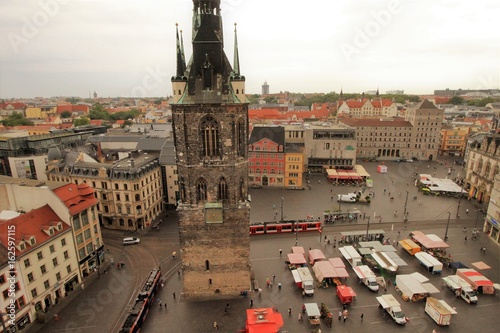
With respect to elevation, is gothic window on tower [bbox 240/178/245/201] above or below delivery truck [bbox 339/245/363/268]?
above

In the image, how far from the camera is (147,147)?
225 ft

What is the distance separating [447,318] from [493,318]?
6324 mm

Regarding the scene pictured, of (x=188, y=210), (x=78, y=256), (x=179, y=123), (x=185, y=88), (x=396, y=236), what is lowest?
(x=396, y=236)

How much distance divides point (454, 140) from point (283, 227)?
95.6 metres

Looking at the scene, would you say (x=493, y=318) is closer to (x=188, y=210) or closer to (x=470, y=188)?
(x=188, y=210)

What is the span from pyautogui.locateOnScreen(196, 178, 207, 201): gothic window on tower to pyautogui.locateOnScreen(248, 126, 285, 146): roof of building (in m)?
46.8

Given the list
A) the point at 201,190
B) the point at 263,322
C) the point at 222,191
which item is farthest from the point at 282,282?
the point at 201,190

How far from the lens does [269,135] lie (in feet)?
260

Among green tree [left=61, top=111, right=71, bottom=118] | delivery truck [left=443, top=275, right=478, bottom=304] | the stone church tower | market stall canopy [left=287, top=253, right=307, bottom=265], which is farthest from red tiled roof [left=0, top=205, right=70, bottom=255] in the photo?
green tree [left=61, top=111, right=71, bottom=118]

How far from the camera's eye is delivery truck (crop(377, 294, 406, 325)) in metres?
31.6

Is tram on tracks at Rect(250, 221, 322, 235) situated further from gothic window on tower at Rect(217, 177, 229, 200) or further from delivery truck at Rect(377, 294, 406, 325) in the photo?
gothic window on tower at Rect(217, 177, 229, 200)

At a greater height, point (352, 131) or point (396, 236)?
point (352, 131)

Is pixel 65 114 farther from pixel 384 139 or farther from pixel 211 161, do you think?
pixel 211 161

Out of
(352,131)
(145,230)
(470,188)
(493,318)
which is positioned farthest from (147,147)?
(470,188)
